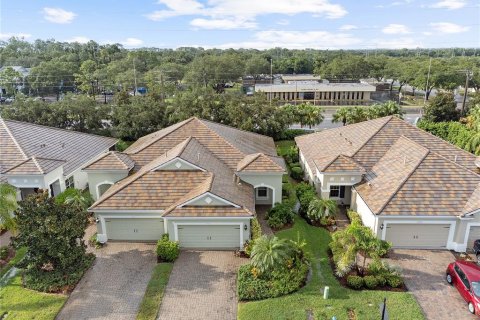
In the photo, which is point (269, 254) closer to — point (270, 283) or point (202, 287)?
point (270, 283)

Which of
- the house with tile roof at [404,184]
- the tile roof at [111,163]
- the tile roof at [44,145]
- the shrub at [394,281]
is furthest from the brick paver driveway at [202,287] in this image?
the tile roof at [44,145]

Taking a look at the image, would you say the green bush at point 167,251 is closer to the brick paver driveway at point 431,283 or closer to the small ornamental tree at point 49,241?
the small ornamental tree at point 49,241

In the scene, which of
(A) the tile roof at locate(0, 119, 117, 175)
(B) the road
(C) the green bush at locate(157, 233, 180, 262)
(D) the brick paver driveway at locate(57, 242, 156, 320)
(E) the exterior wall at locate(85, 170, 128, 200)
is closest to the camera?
(D) the brick paver driveway at locate(57, 242, 156, 320)

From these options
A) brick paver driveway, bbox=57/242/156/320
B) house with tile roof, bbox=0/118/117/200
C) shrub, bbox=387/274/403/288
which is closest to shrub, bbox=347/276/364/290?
shrub, bbox=387/274/403/288

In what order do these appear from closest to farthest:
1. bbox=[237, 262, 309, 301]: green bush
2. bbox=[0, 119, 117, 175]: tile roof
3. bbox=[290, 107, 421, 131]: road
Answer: bbox=[237, 262, 309, 301]: green bush, bbox=[0, 119, 117, 175]: tile roof, bbox=[290, 107, 421, 131]: road

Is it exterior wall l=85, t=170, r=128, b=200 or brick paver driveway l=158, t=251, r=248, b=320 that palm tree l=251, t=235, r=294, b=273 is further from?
exterior wall l=85, t=170, r=128, b=200

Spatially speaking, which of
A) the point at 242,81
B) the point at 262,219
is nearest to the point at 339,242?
the point at 262,219

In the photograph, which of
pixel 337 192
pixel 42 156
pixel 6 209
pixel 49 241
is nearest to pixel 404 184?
pixel 337 192
